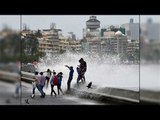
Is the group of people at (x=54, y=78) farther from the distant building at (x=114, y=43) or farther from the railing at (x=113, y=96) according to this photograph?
the distant building at (x=114, y=43)

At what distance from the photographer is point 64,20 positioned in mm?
15797

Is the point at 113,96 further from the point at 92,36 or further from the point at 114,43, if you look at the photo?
the point at 92,36

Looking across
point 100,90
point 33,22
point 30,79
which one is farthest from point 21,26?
point 100,90

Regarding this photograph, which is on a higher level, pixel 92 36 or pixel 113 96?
pixel 92 36

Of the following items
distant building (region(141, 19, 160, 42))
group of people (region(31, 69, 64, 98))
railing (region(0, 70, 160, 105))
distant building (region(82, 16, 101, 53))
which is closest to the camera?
railing (region(0, 70, 160, 105))

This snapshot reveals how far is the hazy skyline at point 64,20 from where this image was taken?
15641 millimetres

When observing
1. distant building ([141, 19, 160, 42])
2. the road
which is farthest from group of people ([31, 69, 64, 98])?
distant building ([141, 19, 160, 42])

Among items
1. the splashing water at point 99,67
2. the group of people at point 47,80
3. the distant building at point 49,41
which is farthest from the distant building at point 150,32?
the group of people at point 47,80

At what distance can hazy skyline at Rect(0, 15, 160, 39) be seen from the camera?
51.3ft

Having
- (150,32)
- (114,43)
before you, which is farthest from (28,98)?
(150,32)

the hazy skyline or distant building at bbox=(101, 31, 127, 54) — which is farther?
distant building at bbox=(101, 31, 127, 54)

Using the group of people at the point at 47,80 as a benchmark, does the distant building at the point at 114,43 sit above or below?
above

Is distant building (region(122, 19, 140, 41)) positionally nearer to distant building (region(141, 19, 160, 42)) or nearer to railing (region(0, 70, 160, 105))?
distant building (region(141, 19, 160, 42))
